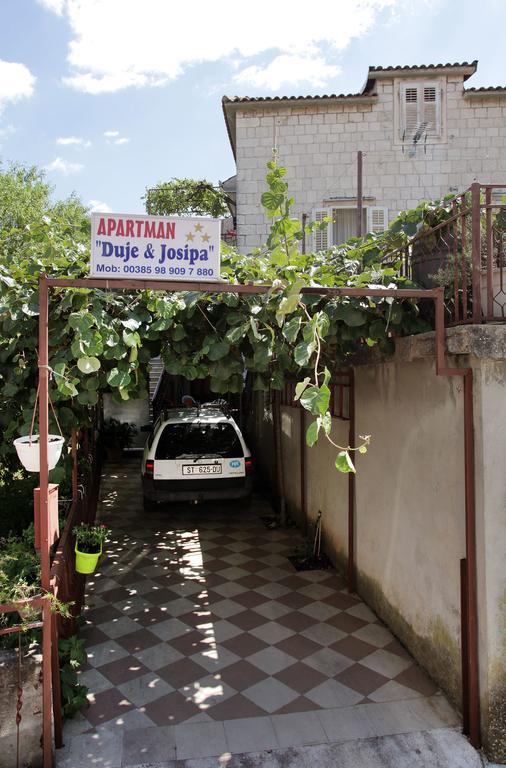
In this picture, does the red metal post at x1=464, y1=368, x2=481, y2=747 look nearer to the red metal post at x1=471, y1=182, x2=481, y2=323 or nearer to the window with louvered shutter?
the red metal post at x1=471, y1=182, x2=481, y2=323

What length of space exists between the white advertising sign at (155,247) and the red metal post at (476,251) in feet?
5.10

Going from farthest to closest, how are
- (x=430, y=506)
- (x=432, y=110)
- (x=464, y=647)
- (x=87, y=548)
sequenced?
1. (x=432, y=110)
2. (x=87, y=548)
3. (x=430, y=506)
4. (x=464, y=647)

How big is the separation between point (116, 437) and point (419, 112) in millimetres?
9814

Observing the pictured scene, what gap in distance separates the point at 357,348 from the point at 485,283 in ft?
5.32

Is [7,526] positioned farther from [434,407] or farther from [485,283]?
[485,283]

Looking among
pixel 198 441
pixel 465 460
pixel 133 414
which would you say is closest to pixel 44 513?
pixel 465 460

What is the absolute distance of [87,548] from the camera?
4539 millimetres

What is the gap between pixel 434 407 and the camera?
3904 millimetres

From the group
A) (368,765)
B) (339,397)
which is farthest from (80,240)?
(368,765)

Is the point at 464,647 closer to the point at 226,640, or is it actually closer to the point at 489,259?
the point at 226,640

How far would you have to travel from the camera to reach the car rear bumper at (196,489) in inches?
296

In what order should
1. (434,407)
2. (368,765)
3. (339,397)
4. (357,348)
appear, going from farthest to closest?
(339,397), (357,348), (434,407), (368,765)

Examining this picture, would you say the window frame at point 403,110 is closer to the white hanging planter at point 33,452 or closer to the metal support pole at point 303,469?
the metal support pole at point 303,469

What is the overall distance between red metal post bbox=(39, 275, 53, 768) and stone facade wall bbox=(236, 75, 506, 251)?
8092 mm
